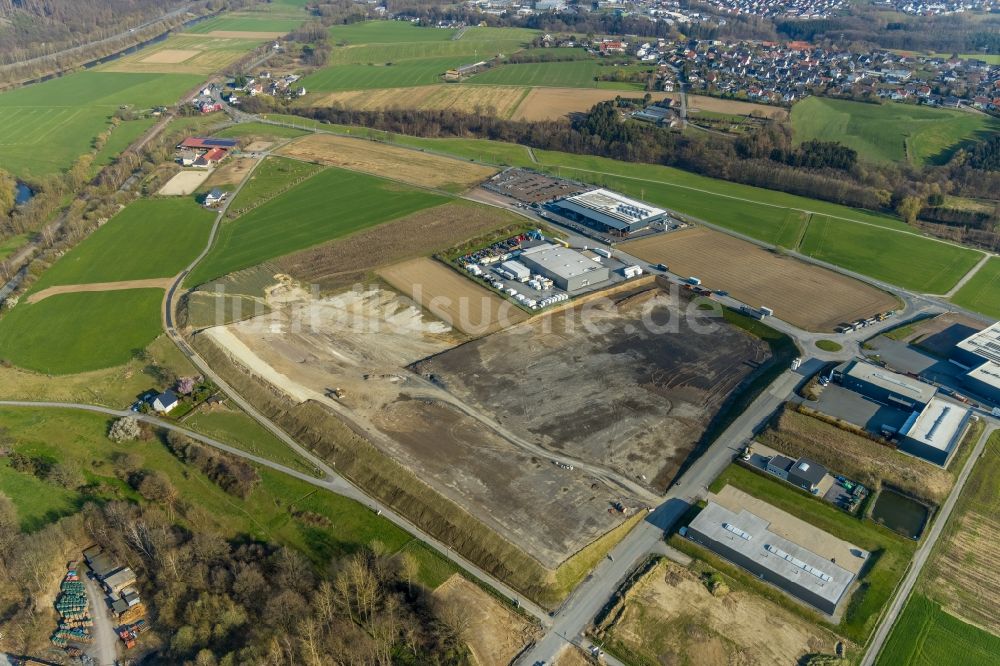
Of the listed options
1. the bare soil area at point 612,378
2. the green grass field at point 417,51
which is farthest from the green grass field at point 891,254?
the green grass field at point 417,51

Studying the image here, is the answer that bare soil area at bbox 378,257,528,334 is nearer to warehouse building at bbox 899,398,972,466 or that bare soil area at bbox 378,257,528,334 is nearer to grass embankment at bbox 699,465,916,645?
grass embankment at bbox 699,465,916,645

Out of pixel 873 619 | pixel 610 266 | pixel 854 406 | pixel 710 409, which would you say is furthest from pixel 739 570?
pixel 610 266

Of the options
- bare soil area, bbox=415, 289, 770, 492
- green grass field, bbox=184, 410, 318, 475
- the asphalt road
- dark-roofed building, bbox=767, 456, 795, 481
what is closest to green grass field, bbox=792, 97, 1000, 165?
bare soil area, bbox=415, 289, 770, 492

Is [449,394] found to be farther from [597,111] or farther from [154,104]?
[154,104]

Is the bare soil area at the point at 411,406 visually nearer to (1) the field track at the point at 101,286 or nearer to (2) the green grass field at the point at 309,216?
(2) the green grass field at the point at 309,216

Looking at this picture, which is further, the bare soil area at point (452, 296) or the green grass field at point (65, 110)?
the green grass field at point (65, 110)

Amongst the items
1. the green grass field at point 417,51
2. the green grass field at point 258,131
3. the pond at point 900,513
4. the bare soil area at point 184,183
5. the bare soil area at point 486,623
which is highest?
the green grass field at point 417,51

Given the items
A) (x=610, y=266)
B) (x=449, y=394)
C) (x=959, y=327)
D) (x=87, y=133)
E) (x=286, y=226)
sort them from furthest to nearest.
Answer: (x=87, y=133) < (x=286, y=226) < (x=610, y=266) < (x=959, y=327) < (x=449, y=394)
